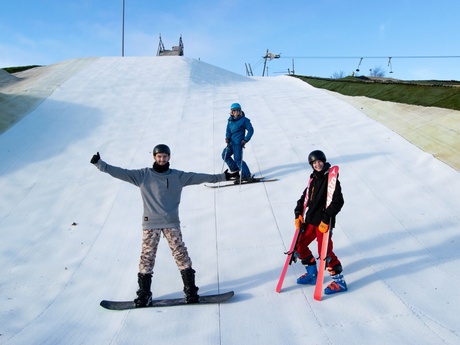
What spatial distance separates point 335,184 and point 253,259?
171 cm

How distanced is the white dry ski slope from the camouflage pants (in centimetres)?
48

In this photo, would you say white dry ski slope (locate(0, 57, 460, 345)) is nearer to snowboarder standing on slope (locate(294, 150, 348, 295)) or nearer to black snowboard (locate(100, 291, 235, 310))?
black snowboard (locate(100, 291, 235, 310))

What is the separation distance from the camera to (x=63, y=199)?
7.36 meters

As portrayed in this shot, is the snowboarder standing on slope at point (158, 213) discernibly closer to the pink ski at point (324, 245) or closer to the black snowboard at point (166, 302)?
the black snowboard at point (166, 302)

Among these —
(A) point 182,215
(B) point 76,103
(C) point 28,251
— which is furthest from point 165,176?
(B) point 76,103

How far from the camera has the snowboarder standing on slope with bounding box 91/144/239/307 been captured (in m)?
4.13

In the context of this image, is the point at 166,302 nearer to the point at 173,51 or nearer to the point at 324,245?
the point at 324,245

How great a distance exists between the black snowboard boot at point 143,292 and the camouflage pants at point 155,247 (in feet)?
0.20

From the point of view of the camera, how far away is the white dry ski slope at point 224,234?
3.87m

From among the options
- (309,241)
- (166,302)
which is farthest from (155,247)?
(309,241)

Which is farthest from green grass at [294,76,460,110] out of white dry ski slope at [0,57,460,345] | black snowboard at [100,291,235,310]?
black snowboard at [100,291,235,310]

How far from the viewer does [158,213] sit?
4133 millimetres

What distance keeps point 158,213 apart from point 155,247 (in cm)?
39

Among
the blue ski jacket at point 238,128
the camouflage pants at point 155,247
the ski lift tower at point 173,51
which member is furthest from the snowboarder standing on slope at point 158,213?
the ski lift tower at point 173,51
